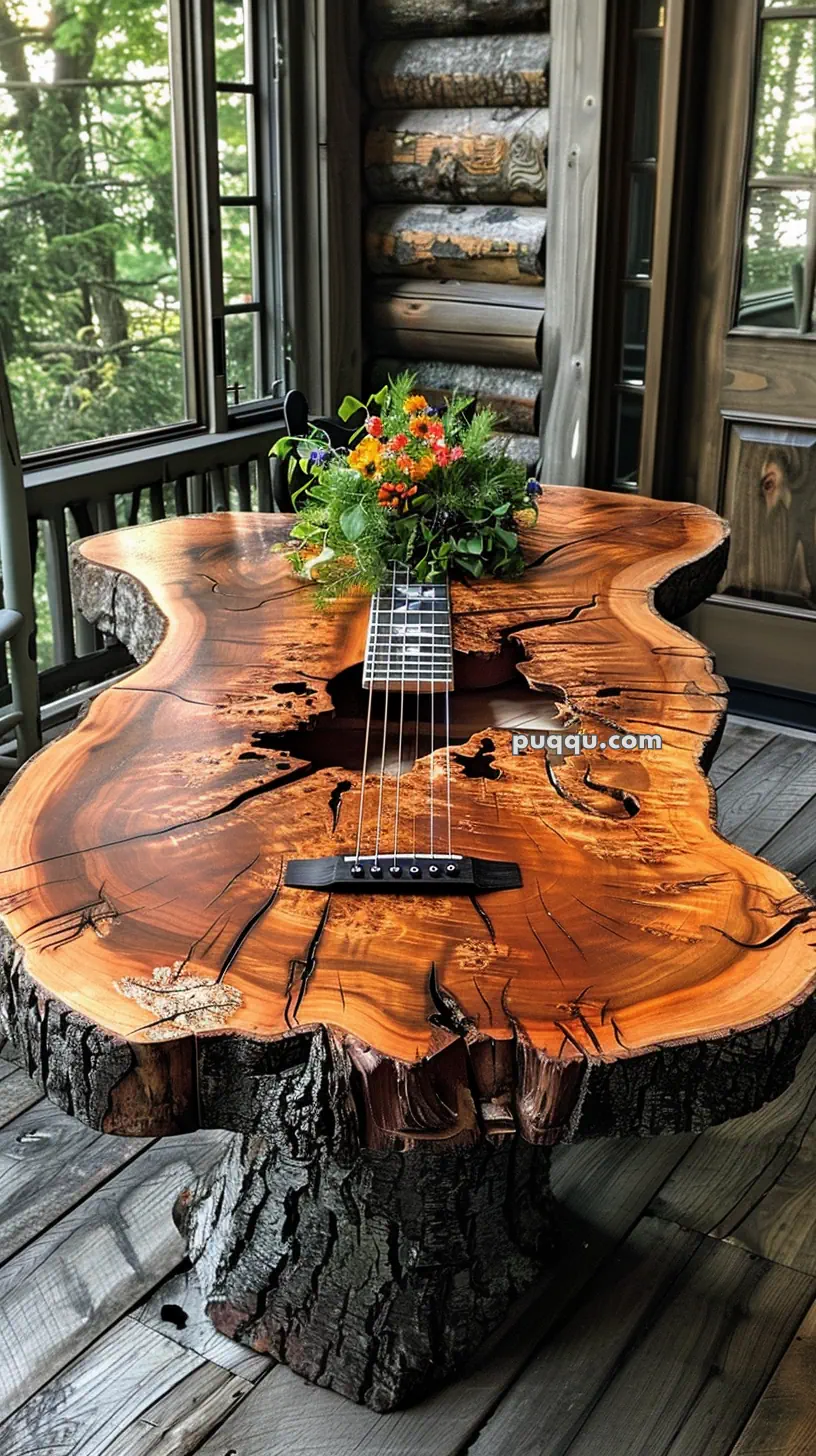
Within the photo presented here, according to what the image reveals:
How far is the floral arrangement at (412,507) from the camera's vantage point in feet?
7.41

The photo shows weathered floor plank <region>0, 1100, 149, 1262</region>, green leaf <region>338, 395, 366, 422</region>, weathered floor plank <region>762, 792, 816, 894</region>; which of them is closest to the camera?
weathered floor plank <region>0, 1100, 149, 1262</region>

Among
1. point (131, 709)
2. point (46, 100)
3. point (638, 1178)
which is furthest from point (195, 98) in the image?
point (638, 1178)

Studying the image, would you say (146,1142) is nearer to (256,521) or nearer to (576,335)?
(256,521)

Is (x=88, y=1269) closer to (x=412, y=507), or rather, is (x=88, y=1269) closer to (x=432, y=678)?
(x=432, y=678)

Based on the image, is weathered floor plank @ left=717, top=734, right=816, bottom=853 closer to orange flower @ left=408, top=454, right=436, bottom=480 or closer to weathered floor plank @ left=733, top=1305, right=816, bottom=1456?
orange flower @ left=408, top=454, right=436, bottom=480

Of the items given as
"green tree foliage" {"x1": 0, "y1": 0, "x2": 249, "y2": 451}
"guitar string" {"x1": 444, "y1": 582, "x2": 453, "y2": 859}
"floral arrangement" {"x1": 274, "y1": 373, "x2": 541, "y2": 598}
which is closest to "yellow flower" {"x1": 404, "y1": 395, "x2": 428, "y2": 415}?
"floral arrangement" {"x1": 274, "y1": 373, "x2": 541, "y2": 598}

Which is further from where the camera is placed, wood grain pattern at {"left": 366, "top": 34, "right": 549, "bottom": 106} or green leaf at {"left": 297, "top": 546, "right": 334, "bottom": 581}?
wood grain pattern at {"left": 366, "top": 34, "right": 549, "bottom": 106}

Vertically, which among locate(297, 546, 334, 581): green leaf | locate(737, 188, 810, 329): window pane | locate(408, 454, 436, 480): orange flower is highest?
locate(737, 188, 810, 329): window pane

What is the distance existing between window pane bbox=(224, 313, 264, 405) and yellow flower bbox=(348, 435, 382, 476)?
1.83 m

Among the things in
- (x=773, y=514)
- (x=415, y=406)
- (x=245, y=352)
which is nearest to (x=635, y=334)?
→ (x=773, y=514)

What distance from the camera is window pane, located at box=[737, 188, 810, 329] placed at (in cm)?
342
